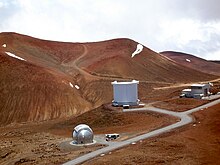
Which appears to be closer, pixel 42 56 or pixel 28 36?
pixel 42 56

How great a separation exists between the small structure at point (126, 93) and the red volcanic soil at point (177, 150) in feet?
60.8

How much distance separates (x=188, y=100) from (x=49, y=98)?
3448 centimetres

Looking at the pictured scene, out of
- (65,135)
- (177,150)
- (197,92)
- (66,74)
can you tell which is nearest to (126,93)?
(197,92)

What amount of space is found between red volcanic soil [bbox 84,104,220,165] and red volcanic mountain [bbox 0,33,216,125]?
140ft

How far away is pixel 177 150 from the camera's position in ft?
113

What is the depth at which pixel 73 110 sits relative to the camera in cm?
8312

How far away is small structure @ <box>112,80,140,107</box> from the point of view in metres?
60.8

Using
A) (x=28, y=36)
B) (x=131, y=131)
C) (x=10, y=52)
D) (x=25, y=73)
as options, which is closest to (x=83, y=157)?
(x=131, y=131)

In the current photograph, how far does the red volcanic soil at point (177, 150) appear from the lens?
32156 millimetres

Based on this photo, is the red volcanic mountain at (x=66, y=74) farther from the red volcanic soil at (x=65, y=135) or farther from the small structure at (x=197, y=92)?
the small structure at (x=197, y=92)

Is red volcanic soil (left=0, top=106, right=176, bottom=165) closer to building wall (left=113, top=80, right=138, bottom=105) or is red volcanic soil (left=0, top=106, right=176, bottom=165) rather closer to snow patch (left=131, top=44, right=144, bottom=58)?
building wall (left=113, top=80, right=138, bottom=105)

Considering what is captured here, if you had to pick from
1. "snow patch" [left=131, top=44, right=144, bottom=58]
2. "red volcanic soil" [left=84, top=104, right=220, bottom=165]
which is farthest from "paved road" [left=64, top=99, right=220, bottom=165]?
"snow patch" [left=131, top=44, right=144, bottom=58]

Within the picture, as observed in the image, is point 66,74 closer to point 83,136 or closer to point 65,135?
point 65,135

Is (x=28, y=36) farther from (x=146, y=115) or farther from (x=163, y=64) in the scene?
(x=146, y=115)
